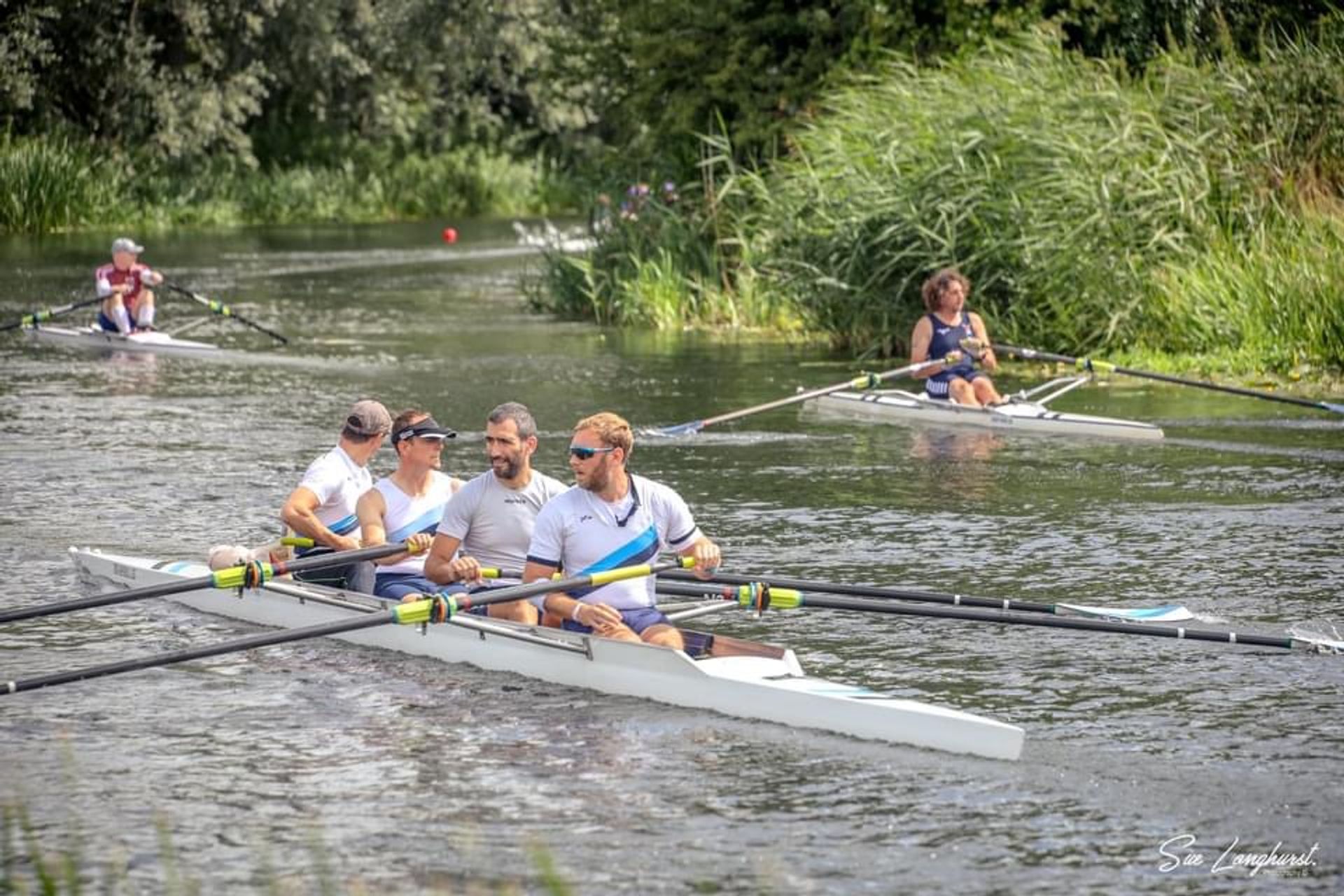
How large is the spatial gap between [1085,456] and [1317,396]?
13.5ft

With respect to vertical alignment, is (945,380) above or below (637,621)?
above

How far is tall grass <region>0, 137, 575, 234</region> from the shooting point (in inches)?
2000

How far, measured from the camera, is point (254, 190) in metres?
61.9

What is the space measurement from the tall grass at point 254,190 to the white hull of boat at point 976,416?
32.3 metres

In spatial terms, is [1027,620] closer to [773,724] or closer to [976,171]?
[773,724]

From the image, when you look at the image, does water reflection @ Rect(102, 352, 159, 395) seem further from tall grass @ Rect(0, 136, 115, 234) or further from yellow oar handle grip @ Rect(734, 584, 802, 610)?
tall grass @ Rect(0, 136, 115, 234)

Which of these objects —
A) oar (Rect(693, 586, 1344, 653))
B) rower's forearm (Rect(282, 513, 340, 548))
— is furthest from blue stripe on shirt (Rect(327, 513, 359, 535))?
oar (Rect(693, 586, 1344, 653))

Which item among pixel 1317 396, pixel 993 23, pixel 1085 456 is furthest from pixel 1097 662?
pixel 993 23

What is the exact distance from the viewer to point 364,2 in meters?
61.5

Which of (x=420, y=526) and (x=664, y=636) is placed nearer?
(x=664, y=636)

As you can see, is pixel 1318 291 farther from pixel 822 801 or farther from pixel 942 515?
pixel 822 801

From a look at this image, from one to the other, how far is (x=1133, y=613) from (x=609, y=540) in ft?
9.05

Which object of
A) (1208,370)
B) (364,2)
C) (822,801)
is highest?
(364,2)

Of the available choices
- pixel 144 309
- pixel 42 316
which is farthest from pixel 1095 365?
pixel 42 316
